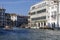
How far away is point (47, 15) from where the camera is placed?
8756 centimetres

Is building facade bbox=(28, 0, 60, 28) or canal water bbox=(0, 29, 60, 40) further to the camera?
building facade bbox=(28, 0, 60, 28)

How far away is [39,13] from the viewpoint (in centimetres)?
10006

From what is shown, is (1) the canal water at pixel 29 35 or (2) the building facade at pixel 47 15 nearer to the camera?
(1) the canal water at pixel 29 35

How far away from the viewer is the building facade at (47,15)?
258 feet

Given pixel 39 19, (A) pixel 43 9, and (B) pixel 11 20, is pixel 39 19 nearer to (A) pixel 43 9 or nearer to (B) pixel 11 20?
(A) pixel 43 9

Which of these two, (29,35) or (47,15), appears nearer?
(29,35)

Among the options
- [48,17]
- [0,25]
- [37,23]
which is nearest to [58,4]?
[48,17]

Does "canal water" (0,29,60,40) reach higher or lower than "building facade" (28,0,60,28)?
lower

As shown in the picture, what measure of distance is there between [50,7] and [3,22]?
51.1m

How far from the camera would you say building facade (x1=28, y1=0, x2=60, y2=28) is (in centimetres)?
7850

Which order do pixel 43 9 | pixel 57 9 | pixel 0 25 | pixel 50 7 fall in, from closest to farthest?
1. pixel 57 9
2. pixel 50 7
3. pixel 43 9
4. pixel 0 25

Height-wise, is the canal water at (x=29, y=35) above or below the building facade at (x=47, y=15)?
below

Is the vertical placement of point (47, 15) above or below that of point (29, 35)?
above

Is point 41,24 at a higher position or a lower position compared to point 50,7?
lower
